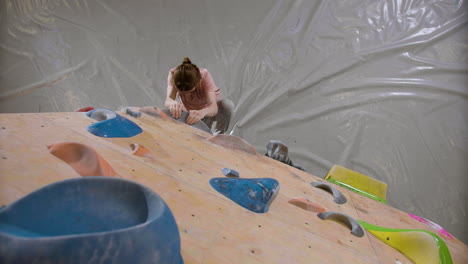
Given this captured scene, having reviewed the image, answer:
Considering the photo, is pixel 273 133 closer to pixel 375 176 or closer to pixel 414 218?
pixel 375 176

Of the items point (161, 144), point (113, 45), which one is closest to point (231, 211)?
point (161, 144)

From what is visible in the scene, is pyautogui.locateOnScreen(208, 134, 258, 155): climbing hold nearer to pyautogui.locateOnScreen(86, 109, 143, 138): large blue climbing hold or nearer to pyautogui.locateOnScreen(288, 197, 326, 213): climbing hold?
pyautogui.locateOnScreen(86, 109, 143, 138): large blue climbing hold

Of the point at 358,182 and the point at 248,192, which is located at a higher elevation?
the point at 248,192

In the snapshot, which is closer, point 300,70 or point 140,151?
point 140,151

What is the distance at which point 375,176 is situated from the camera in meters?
2.22

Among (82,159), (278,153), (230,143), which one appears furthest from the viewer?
(278,153)

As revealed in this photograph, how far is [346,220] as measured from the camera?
811 mm

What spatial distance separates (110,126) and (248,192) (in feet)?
1.68

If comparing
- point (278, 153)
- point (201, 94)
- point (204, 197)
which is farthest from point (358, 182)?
point (201, 94)

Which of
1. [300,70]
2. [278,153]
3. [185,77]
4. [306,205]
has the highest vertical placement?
[300,70]

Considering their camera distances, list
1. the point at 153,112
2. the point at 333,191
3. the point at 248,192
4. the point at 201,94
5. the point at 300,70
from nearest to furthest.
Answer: the point at 248,192 < the point at 333,191 < the point at 153,112 < the point at 201,94 < the point at 300,70

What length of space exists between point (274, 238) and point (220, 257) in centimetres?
16

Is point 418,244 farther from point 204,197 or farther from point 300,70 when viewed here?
point 300,70

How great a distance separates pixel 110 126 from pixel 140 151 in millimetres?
179
